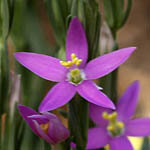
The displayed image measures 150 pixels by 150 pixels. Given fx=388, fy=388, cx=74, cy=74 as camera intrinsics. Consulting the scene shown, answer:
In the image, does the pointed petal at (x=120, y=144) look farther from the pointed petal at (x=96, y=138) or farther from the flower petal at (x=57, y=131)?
the flower petal at (x=57, y=131)

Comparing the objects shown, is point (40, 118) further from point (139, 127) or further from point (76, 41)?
point (139, 127)

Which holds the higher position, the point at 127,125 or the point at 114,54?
the point at 114,54

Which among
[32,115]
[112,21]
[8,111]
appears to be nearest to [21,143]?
[8,111]

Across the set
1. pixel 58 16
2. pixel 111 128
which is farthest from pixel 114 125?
pixel 58 16

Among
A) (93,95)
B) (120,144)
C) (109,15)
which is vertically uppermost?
(109,15)

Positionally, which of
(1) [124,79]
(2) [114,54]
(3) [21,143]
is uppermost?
(2) [114,54]

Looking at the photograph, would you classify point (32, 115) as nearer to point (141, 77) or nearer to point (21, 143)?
point (21, 143)

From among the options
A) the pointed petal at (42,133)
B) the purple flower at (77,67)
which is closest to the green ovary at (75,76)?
the purple flower at (77,67)
